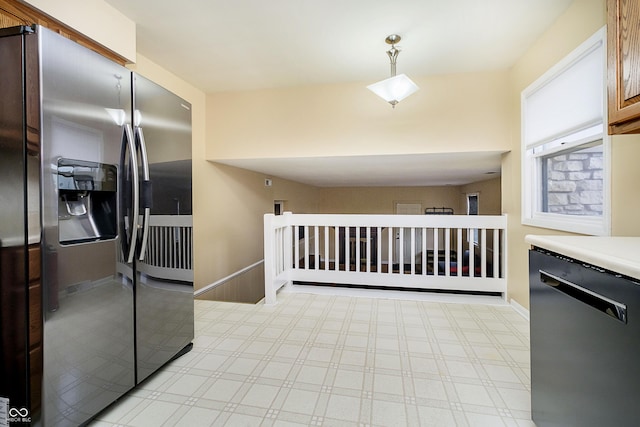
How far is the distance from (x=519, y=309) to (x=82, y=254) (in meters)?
3.28

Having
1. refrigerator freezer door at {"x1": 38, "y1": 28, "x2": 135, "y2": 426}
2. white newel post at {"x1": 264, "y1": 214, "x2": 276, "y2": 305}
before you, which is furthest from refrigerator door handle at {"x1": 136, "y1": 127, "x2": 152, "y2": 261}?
white newel post at {"x1": 264, "y1": 214, "x2": 276, "y2": 305}

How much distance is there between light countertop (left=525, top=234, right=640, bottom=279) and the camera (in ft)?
2.60

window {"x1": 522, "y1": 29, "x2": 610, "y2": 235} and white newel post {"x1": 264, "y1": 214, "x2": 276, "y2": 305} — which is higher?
window {"x1": 522, "y1": 29, "x2": 610, "y2": 235}

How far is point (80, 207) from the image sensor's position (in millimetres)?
1310

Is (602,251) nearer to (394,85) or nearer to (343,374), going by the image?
(343,374)

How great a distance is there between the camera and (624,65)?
1.19 metres

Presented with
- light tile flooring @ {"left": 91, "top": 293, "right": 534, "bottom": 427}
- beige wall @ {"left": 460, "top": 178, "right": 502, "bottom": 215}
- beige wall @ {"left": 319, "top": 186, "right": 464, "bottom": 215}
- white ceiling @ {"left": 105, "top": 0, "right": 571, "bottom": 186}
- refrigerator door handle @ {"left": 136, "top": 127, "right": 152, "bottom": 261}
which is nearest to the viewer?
light tile flooring @ {"left": 91, "top": 293, "right": 534, "bottom": 427}

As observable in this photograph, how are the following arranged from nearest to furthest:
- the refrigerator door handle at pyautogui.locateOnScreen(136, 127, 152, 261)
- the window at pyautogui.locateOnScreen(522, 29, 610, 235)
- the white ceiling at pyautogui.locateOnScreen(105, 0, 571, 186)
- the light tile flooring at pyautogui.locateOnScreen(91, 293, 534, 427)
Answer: the light tile flooring at pyautogui.locateOnScreen(91, 293, 534, 427) → the refrigerator door handle at pyautogui.locateOnScreen(136, 127, 152, 261) → the window at pyautogui.locateOnScreen(522, 29, 610, 235) → the white ceiling at pyautogui.locateOnScreen(105, 0, 571, 186)

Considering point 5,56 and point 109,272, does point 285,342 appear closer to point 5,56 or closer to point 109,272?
point 109,272

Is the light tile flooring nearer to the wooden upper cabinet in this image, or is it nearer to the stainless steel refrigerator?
the stainless steel refrigerator

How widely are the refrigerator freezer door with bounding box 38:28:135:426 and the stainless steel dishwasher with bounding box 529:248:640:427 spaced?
1914mm

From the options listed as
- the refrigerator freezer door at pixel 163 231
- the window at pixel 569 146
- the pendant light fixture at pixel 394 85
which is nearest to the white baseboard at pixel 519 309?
the window at pixel 569 146

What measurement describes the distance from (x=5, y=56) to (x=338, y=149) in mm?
2544

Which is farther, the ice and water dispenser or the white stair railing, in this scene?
the white stair railing
